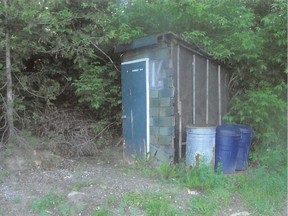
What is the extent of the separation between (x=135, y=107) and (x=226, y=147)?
79.9 inches

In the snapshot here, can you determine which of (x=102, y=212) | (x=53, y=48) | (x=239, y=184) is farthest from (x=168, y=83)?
(x=102, y=212)

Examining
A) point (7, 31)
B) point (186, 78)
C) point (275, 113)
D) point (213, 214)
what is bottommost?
point (213, 214)

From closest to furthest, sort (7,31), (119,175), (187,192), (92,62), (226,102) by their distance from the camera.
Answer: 1. (187,192)
2. (119,175)
3. (7,31)
4. (226,102)
5. (92,62)

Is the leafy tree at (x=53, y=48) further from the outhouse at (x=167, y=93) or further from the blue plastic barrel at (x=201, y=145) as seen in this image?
the blue plastic barrel at (x=201, y=145)

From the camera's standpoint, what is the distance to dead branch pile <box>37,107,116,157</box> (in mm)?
7539

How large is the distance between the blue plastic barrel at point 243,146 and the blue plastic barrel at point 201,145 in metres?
0.59

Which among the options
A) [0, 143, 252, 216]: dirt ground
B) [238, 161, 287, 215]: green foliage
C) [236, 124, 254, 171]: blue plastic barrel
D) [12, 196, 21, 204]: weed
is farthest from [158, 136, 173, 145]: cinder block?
[12, 196, 21, 204]: weed

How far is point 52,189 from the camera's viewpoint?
544 cm

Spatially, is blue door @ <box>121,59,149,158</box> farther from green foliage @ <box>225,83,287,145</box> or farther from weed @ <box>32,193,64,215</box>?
weed @ <box>32,193,64,215</box>

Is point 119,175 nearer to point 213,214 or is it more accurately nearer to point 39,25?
point 213,214

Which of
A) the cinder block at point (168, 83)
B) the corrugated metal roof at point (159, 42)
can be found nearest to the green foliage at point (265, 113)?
the corrugated metal roof at point (159, 42)

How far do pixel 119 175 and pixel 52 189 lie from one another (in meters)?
1.26

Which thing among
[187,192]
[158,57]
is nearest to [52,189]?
[187,192]

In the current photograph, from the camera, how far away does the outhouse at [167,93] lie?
6.45 meters
